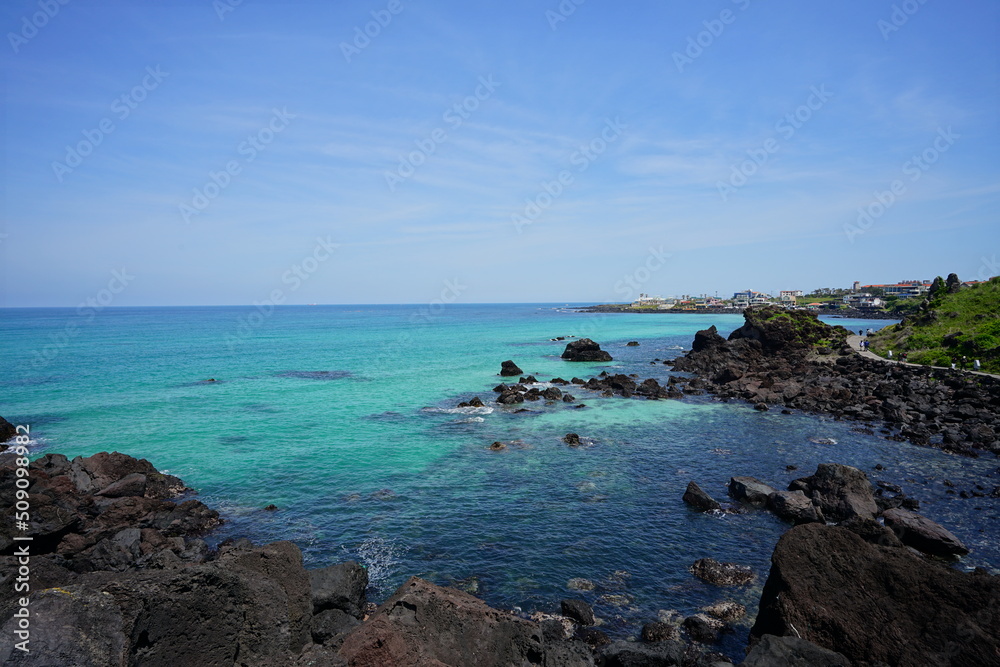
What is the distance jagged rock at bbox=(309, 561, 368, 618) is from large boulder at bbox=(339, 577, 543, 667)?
399cm

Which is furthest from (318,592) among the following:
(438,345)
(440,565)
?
(438,345)

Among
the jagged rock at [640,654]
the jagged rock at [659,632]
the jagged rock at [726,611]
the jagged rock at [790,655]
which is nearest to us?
the jagged rock at [790,655]

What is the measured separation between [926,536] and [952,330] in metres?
62.2

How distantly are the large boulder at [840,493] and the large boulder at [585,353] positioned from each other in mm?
57320

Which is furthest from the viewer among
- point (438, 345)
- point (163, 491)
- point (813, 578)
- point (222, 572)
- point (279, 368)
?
point (438, 345)

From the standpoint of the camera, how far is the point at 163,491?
27.0 metres

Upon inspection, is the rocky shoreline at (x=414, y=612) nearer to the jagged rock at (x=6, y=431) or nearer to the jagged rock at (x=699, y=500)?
the jagged rock at (x=699, y=500)

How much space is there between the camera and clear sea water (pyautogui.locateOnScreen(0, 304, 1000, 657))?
19.0 m

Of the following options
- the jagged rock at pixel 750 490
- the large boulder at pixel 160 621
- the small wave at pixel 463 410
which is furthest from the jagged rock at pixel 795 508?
the small wave at pixel 463 410

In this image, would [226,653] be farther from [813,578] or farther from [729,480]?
[729,480]

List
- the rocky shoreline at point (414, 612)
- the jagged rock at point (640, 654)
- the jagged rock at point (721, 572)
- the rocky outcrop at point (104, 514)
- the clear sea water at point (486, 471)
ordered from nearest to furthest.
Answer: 1. the rocky shoreline at point (414, 612)
2. the jagged rock at point (640, 654)
3. the jagged rock at point (721, 572)
4. the rocky outcrop at point (104, 514)
5. the clear sea water at point (486, 471)

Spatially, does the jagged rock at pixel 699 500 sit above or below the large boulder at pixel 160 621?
below

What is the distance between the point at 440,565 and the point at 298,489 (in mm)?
12192

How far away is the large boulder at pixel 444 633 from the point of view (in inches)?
398
